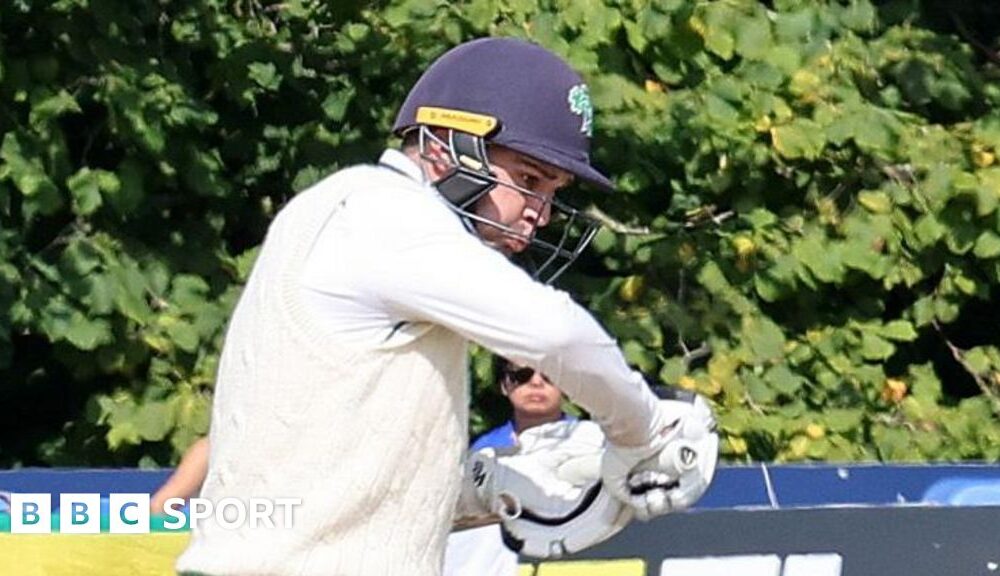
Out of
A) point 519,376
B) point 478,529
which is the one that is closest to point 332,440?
point 478,529

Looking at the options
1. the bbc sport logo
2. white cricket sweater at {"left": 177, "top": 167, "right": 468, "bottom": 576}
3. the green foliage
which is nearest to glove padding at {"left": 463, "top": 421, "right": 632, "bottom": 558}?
white cricket sweater at {"left": 177, "top": 167, "right": 468, "bottom": 576}

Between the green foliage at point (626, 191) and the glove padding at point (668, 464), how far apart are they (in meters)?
3.13

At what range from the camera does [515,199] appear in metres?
2.27

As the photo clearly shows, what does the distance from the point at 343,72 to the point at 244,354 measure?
3.71 metres

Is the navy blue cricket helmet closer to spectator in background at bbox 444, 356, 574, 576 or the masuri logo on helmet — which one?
the masuri logo on helmet

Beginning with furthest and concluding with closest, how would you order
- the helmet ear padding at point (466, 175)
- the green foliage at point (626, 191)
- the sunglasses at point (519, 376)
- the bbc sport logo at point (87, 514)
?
the green foliage at point (626, 191) → the sunglasses at point (519, 376) → the bbc sport logo at point (87, 514) → the helmet ear padding at point (466, 175)

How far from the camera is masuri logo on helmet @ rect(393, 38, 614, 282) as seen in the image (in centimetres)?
223

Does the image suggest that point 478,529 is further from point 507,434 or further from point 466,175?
point 466,175

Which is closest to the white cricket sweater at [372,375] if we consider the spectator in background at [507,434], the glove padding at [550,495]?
the glove padding at [550,495]

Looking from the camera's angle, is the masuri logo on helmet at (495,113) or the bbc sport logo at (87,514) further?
the bbc sport logo at (87,514)

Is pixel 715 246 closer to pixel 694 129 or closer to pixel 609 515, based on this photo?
pixel 694 129

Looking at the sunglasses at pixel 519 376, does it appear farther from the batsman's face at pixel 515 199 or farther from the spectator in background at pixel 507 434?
the batsman's face at pixel 515 199

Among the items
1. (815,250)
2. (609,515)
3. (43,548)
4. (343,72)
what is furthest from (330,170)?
(609,515)

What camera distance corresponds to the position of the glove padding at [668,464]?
228 centimetres
